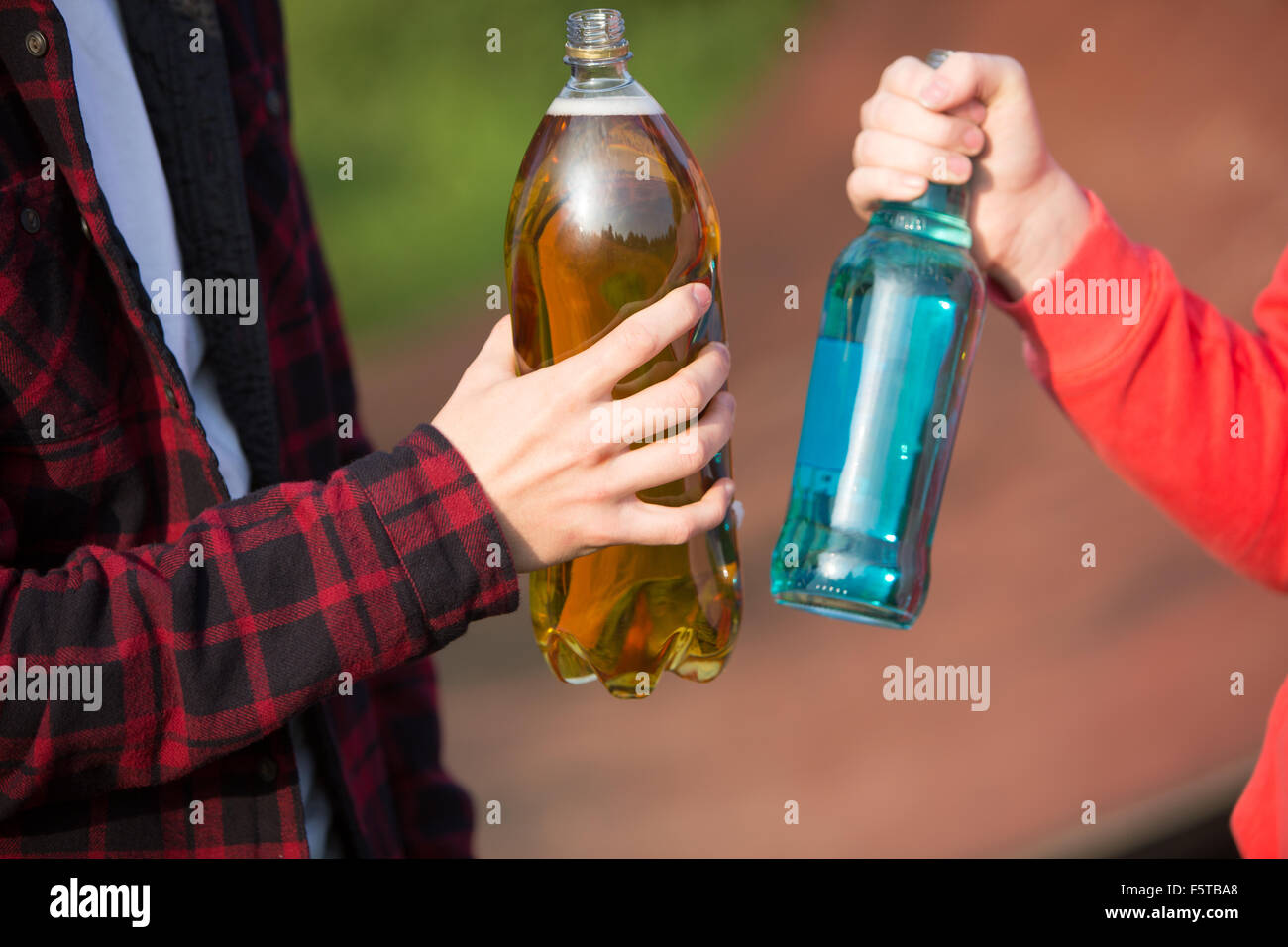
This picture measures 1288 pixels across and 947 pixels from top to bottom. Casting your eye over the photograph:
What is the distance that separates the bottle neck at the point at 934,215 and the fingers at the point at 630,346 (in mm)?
273

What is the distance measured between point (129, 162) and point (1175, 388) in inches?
35.9

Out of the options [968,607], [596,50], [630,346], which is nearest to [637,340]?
[630,346]

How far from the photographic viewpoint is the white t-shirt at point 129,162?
2.89 ft

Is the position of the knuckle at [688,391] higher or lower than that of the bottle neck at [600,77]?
lower

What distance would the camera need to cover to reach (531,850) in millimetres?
2420

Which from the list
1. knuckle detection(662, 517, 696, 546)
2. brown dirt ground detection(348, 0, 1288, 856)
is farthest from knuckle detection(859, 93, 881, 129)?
brown dirt ground detection(348, 0, 1288, 856)

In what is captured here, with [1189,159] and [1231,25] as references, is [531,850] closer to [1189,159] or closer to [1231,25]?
[1189,159]

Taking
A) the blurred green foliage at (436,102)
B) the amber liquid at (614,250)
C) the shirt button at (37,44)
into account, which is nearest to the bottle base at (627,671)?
the amber liquid at (614,250)

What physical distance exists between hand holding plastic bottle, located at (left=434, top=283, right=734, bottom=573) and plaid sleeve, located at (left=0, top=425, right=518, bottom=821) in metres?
0.02

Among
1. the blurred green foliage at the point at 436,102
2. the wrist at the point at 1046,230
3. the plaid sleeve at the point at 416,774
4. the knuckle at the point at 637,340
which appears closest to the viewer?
the knuckle at the point at 637,340

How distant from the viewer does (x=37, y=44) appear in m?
0.78

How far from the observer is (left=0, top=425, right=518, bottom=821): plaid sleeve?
0.72 meters

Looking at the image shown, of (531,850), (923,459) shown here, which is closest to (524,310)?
(923,459)

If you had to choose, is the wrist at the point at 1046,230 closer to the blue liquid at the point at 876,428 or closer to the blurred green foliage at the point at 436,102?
the blue liquid at the point at 876,428
